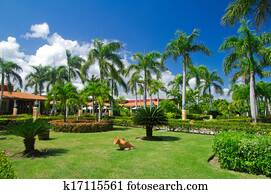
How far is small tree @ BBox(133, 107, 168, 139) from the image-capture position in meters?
18.9

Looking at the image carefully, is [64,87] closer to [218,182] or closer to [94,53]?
[94,53]

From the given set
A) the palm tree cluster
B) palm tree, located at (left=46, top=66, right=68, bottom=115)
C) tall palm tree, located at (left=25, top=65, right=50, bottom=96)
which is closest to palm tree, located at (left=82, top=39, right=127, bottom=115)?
the palm tree cluster

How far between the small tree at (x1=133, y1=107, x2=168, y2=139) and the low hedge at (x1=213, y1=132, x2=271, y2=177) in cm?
850

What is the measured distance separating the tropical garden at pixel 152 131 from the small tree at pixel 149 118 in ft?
0.23

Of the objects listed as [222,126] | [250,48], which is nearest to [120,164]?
[222,126]

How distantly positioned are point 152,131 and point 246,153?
12.0 m

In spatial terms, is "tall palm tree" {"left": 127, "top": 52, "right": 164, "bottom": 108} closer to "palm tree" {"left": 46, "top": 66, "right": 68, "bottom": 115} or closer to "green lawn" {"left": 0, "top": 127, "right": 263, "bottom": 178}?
"palm tree" {"left": 46, "top": 66, "right": 68, "bottom": 115}

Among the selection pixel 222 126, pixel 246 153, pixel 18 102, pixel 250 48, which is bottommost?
pixel 246 153

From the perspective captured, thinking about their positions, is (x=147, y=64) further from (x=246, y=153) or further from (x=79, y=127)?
(x=246, y=153)

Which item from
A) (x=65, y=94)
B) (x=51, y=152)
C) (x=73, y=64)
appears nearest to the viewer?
(x=51, y=152)

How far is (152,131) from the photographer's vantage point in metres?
21.0

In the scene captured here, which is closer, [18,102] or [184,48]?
[184,48]

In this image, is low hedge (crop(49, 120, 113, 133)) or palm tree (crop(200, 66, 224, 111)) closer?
low hedge (crop(49, 120, 113, 133))

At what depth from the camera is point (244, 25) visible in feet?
92.7
